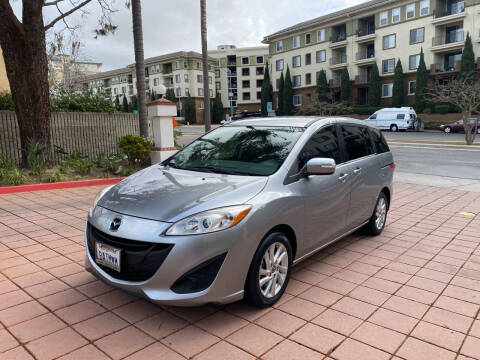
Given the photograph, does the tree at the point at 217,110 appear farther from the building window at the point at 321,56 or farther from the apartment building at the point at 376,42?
the building window at the point at 321,56

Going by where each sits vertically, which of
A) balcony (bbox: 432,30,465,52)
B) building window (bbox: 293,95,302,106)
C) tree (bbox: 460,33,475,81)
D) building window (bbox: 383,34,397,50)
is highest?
building window (bbox: 383,34,397,50)

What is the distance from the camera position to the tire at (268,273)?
3123 millimetres

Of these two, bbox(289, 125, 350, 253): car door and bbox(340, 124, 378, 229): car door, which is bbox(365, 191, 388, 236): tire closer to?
bbox(340, 124, 378, 229): car door

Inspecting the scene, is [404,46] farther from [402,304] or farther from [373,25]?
[402,304]

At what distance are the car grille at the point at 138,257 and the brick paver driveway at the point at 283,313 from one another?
43cm

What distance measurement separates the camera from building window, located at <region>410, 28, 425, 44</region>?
42.1 metres

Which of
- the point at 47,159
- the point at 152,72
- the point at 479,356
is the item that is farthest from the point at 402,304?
the point at 152,72

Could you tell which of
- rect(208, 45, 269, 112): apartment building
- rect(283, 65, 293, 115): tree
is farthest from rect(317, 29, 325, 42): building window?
rect(208, 45, 269, 112): apartment building

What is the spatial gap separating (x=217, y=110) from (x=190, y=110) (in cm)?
496

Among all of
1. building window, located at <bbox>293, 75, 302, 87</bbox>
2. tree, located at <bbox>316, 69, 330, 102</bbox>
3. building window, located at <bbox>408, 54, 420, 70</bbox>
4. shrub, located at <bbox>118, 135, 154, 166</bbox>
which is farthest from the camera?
building window, located at <bbox>293, 75, 302, 87</bbox>

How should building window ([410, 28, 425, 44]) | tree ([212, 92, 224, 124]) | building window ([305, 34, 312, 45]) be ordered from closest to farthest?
1. building window ([410, 28, 425, 44])
2. building window ([305, 34, 312, 45])
3. tree ([212, 92, 224, 124])

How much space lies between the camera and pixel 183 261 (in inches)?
109

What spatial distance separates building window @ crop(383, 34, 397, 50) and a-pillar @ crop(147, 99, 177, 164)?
4150 cm

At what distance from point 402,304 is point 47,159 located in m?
9.10
